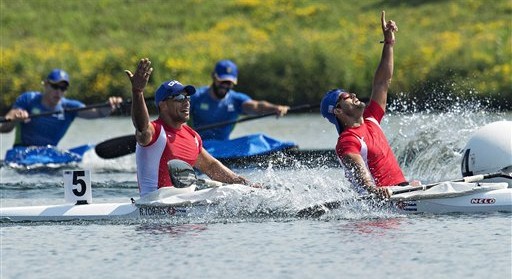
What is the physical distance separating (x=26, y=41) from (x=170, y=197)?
35.4m

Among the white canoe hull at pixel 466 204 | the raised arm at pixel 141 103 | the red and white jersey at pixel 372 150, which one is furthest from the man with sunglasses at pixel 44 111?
the white canoe hull at pixel 466 204

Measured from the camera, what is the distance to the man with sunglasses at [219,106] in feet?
74.1

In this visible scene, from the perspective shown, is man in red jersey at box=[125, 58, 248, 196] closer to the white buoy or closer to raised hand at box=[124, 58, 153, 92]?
raised hand at box=[124, 58, 153, 92]

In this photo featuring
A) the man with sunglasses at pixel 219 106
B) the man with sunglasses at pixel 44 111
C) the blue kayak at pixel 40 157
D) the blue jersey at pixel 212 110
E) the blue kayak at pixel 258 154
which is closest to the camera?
the blue kayak at pixel 258 154

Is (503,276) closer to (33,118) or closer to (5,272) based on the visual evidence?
(5,272)

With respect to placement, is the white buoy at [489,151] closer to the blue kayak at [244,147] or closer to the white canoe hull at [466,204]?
the white canoe hull at [466,204]

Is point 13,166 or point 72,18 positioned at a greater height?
point 72,18

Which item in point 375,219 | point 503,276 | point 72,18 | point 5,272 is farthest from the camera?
point 72,18

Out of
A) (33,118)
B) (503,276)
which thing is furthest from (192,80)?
(503,276)

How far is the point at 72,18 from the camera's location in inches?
2090

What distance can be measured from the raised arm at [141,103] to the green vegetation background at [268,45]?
20.0m

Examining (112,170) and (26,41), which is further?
(26,41)

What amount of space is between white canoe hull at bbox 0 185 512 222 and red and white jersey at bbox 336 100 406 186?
1.08 feet

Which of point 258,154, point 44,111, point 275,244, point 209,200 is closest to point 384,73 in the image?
point 209,200
